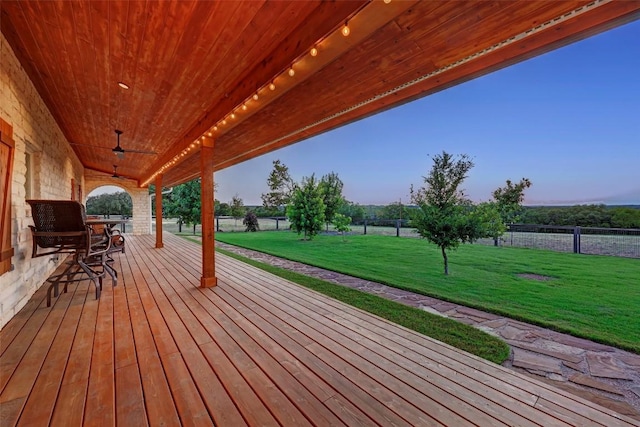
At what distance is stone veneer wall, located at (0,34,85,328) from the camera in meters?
2.29

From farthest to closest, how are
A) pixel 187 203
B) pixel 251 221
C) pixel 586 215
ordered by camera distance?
pixel 251 221
pixel 187 203
pixel 586 215

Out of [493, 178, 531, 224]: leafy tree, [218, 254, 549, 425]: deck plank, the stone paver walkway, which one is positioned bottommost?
the stone paver walkway

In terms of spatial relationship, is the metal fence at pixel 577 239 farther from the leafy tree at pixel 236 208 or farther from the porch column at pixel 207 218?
the leafy tree at pixel 236 208

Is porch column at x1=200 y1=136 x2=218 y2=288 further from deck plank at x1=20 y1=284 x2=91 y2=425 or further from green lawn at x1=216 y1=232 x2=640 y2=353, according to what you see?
green lawn at x1=216 y1=232 x2=640 y2=353

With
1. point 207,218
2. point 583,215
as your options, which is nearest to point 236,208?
point 207,218

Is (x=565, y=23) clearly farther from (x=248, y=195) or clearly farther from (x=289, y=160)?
(x=248, y=195)

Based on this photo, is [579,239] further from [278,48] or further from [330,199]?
[278,48]

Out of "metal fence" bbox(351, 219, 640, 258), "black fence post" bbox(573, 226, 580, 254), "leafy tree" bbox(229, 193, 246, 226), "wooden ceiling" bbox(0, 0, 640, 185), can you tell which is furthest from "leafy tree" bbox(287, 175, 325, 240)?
"black fence post" bbox(573, 226, 580, 254)

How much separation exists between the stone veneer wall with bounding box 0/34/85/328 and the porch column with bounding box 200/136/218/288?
1810 mm

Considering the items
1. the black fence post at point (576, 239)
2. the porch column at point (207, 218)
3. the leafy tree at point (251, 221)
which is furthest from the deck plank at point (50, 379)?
the leafy tree at point (251, 221)

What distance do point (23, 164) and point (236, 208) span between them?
15295mm

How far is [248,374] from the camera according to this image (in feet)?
5.54

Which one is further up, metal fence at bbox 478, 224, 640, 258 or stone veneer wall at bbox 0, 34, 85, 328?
stone veneer wall at bbox 0, 34, 85, 328

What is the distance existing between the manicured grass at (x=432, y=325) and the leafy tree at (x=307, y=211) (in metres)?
6.92
